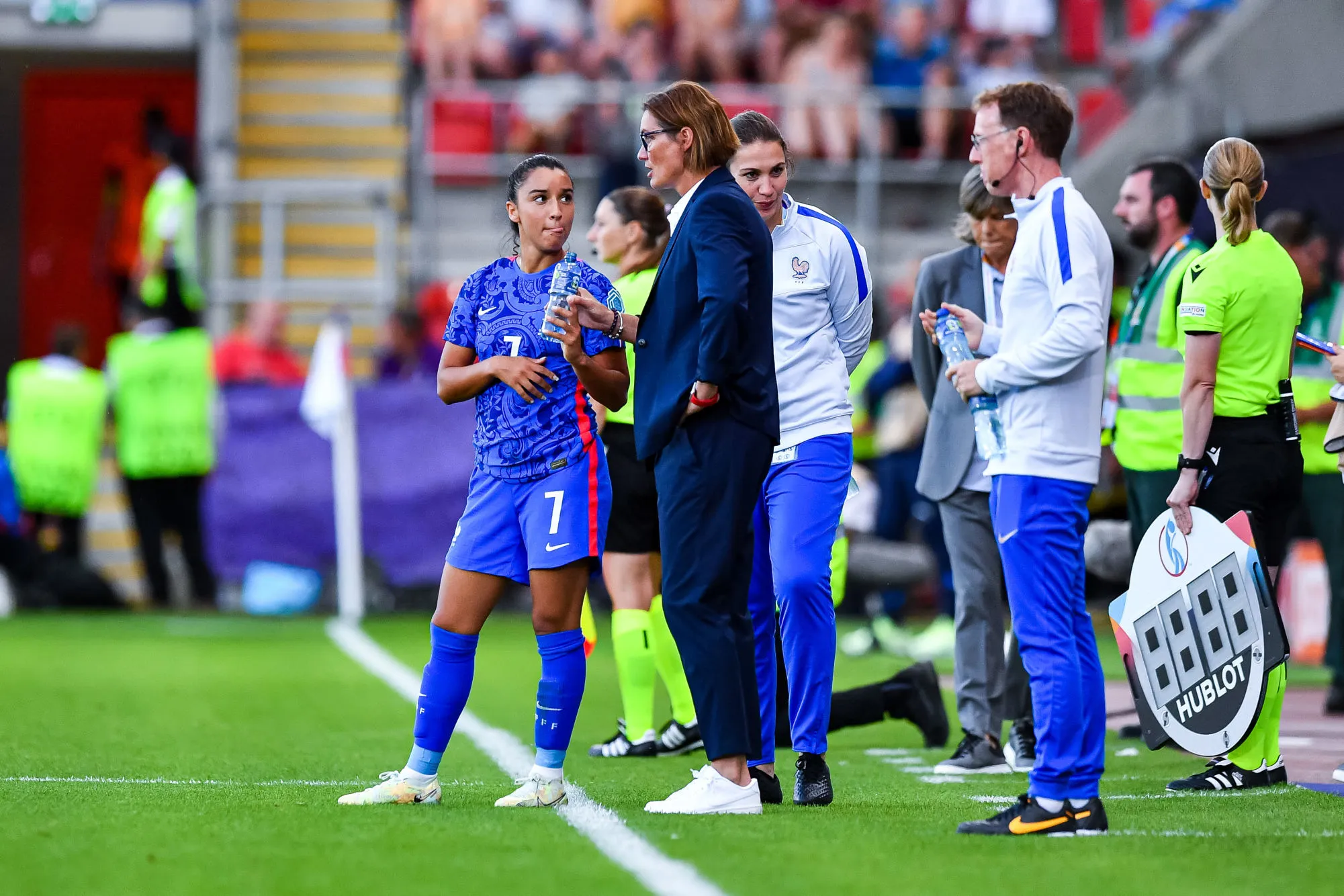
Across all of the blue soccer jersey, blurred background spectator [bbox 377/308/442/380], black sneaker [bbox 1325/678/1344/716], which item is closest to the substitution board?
the blue soccer jersey

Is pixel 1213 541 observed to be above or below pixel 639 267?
below

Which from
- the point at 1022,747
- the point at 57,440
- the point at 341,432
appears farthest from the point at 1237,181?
the point at 57,440

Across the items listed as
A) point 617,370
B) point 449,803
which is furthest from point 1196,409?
point 449,803

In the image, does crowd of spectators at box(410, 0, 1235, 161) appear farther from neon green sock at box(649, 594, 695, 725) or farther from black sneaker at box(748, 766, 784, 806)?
black sneaker at box(748, 766, 784, 806)

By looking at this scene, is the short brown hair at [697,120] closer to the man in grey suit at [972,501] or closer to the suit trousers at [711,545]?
the suit trousers at [711,545]

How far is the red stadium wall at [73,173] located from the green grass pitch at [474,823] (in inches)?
558

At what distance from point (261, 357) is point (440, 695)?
1036cm

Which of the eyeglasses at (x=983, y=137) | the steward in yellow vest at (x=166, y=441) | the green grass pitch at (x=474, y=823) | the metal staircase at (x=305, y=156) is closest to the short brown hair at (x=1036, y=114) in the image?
the eyeglasses at (x=983, y=137)

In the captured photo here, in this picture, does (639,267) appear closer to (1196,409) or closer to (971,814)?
(1196,409)

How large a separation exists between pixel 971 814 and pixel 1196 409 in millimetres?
1579

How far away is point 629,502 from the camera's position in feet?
25.2

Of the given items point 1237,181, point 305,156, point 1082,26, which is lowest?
point 1237,181

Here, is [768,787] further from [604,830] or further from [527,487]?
[527,487]

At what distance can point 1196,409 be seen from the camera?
6.47m
